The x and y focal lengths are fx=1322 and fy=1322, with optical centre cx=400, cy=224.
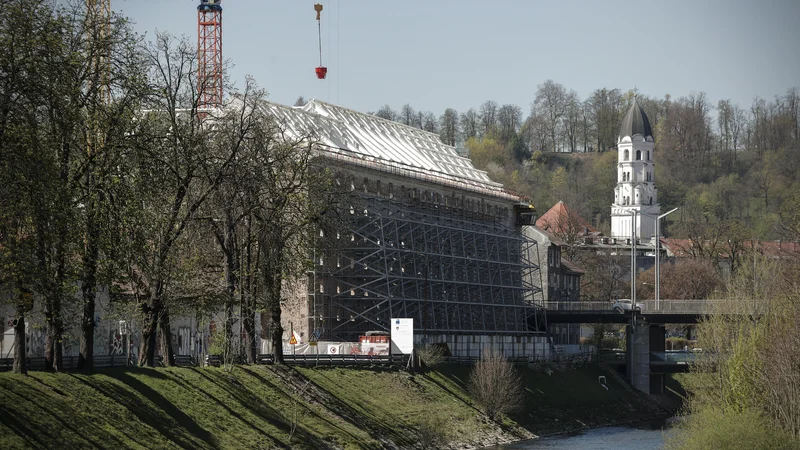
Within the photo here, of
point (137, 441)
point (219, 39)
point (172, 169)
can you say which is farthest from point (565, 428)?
point (219, 39)

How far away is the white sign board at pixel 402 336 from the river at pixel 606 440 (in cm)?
950

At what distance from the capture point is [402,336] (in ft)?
262

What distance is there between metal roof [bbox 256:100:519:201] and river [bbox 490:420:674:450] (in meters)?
25.3

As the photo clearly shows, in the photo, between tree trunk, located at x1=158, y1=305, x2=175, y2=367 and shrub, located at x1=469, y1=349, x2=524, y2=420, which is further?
shrub, located at x1=469, y1=349, x2=524, y2=420

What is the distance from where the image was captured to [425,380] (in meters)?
77.4

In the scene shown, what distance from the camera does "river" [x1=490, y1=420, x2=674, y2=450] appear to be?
71625 millimetres

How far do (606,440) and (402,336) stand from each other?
1351 cm

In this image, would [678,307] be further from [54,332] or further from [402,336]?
[54,332]

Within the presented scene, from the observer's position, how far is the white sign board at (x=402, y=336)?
3125 inches

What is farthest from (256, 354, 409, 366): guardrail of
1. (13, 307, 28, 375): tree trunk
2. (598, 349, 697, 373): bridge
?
(598, 349, 697, 373): bridge

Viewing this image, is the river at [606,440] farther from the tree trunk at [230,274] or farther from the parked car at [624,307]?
the parked car at [624,307]

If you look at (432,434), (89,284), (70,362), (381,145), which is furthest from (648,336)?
(89,284)

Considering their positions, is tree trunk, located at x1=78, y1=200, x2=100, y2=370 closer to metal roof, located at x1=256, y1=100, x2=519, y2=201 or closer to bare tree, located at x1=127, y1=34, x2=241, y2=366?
bare tree, located at x1=127, y1=34, x2=241, y2=366

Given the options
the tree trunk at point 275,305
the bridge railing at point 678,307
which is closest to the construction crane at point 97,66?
the tree trunk at point 275,305
